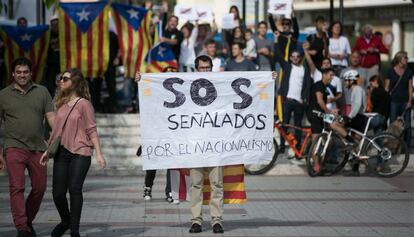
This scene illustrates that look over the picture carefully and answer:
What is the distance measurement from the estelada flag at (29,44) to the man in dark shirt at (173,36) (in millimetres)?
2526

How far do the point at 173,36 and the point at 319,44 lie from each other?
9.64ft

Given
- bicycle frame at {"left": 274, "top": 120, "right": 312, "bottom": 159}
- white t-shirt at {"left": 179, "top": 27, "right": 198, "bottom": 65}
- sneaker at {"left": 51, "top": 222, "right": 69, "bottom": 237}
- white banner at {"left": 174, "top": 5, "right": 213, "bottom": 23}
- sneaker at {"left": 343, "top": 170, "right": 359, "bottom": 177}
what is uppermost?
white banner at {"left": 174, "top": 5, "right": 213, "bottom": 23}

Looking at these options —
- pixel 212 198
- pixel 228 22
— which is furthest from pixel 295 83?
pixel 212 198

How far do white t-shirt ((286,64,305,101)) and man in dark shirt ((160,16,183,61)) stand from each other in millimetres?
3543

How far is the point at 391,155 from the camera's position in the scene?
19500mm

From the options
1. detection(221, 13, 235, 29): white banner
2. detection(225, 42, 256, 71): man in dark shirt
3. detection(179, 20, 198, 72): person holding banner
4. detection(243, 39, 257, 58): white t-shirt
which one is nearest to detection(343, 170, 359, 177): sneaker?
detection(225, 42, 256, 71): man in dark shirt

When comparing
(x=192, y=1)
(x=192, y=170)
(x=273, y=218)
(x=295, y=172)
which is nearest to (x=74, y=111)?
(x=192, y=170)

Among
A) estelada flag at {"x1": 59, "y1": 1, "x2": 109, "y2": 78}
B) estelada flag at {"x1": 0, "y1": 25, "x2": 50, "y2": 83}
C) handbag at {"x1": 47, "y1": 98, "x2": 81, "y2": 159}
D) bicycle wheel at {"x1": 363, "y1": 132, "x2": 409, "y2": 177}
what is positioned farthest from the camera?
estelada flag at {"x1": 0, "y1": 25, "x2": 50, "y2": 83}

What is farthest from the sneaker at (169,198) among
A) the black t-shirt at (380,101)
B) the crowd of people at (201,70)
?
the black t-shirt at (380,101)

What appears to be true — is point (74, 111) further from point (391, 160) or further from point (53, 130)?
point (391, 160)

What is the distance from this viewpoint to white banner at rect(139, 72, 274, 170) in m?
12.8

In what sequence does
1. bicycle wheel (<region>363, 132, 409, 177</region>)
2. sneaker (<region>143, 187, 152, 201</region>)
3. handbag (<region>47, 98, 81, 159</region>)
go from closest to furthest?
1. handbag (<region>47, 98, 81, 159</region>)
2. sneaker (<region>143, 187, 152, 201</region>)
3. bicycle wheel (<region>363, 132, 409, 177</region>)

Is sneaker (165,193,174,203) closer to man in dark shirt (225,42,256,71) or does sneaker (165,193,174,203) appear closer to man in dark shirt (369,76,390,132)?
man in dark shirt (225,42,256,71)

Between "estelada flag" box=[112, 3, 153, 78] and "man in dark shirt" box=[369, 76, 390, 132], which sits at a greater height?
"estelada flag" box=[112, 3, 153, 78]
